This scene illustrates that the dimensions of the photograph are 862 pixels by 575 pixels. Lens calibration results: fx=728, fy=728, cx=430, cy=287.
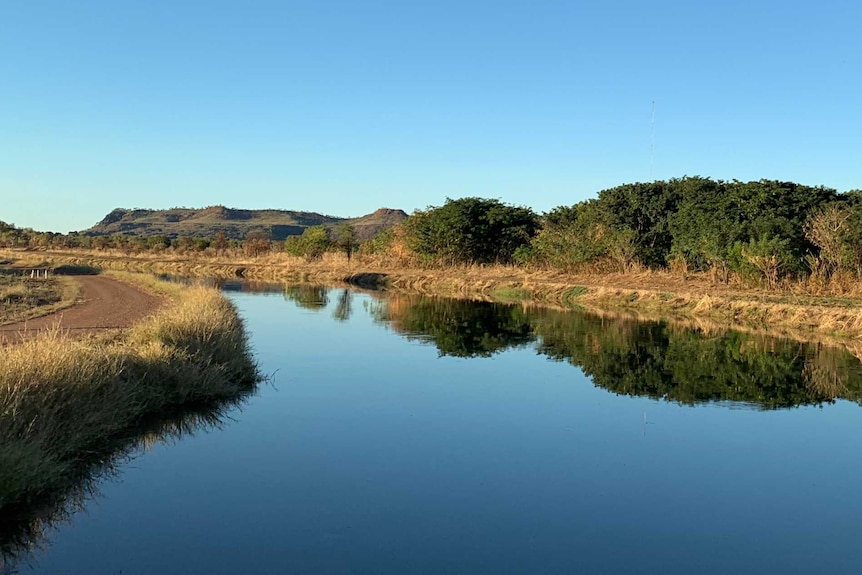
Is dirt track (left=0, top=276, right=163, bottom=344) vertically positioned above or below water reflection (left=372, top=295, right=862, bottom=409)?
above

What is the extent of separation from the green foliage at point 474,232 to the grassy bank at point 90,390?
34.2 m

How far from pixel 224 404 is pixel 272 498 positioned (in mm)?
5135

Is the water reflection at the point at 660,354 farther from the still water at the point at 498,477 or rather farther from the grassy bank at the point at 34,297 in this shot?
the grassy bank at the point at 34,297

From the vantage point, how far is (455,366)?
19.3 m

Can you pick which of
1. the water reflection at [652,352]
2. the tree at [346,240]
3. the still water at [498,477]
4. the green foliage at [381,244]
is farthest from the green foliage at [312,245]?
the still water at [498,477]

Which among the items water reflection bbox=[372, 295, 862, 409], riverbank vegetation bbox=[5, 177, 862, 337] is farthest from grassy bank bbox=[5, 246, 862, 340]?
water reflection bbox=[372, 295, 862, 409]

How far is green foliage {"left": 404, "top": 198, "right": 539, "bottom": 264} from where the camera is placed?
4947cm

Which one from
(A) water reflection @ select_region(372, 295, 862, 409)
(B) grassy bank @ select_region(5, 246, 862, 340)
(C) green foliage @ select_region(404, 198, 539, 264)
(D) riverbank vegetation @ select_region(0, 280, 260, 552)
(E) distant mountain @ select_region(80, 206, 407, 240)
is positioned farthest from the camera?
(E) distant mountain @ select_region(80, 206, 407, 240)

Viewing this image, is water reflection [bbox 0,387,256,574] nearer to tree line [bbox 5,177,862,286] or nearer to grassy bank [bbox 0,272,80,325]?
grassy bank [bbox 0,272,80,325]

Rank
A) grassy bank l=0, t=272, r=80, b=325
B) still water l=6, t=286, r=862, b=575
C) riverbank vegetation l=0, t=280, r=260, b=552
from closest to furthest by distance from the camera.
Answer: still water l=6, t=286, r=862, b=575, riverbank vegetation l=0, t=280, r=260, b=552, grassy bank l=0, t=272, r=80, b=325

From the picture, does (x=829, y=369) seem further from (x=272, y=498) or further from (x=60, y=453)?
(x=60, y=453)

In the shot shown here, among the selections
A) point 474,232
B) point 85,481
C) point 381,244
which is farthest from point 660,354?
point 381,244

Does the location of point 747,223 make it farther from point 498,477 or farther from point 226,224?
point 226,224

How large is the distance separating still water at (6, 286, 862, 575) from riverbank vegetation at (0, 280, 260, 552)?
1.74ft
